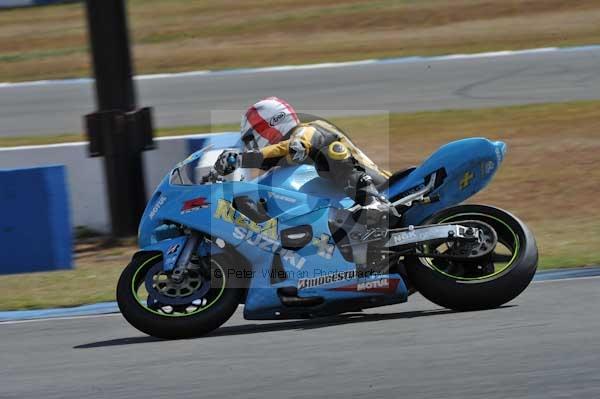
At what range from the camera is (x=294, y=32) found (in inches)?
943

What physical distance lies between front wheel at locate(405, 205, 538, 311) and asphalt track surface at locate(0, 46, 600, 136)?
883cm

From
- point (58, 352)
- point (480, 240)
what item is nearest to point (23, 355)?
point (58, 352)

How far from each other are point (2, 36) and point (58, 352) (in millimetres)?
22091

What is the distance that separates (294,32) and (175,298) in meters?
18.2

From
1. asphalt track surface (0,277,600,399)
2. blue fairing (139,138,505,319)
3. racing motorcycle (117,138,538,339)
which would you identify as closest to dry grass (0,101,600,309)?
asphalt track surface (0,277,600,399)

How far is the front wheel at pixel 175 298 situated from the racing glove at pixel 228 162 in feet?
1.74

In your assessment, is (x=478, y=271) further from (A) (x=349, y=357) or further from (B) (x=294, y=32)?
(B) (x=294, y=32)

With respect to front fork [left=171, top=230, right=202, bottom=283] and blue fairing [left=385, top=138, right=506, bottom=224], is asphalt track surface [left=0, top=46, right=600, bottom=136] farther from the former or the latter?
front fork [left=171, top=230, right=202, bottom=283]

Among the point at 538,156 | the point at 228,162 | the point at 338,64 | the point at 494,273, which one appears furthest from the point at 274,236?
the point at 338,64

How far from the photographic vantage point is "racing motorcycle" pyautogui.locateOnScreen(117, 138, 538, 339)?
6316 millimetres

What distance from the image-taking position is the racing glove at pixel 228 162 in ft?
20.6

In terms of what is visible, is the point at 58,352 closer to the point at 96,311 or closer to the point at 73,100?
the point at 96,311

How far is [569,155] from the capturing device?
12.4m

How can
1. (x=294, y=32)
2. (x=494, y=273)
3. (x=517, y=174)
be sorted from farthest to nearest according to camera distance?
(x=294, y=32) < (x=517, y=174) < (x=494, y=273)
